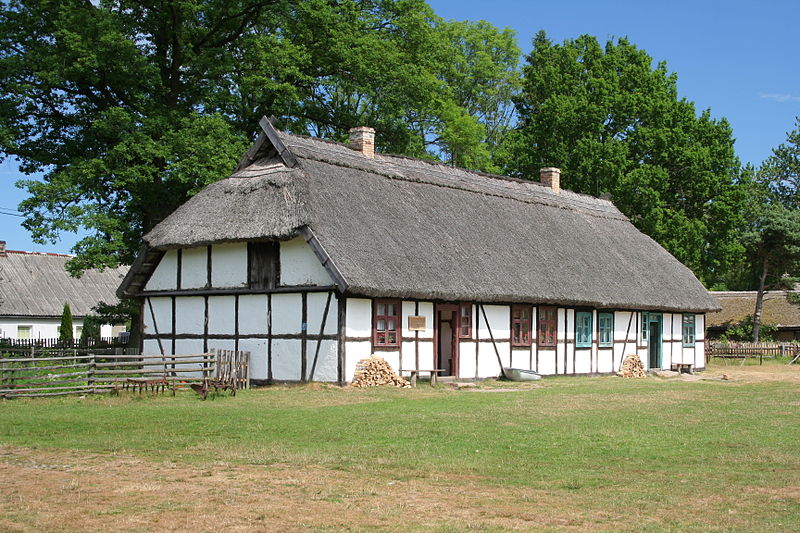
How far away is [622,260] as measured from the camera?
117 feet

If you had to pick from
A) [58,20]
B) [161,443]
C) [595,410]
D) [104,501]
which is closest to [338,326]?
[595,410]

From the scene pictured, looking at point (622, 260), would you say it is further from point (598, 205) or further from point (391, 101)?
point (391, 101)

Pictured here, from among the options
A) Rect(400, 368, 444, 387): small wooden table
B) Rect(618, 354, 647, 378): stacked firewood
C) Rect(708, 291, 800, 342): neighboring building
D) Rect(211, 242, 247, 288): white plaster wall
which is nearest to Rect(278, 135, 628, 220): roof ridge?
Rect(211, 242, 247, 288): white plaster wall

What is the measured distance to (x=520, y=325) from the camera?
96.2ft

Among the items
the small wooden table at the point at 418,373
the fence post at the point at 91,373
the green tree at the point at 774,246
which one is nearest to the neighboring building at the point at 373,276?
the small wooden table at the point at 418,373

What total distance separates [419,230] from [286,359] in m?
5.57

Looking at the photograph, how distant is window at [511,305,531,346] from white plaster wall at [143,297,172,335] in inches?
401

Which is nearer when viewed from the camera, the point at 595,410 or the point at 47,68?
the point at 595,410

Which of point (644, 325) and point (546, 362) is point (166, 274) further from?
point (644, 325)

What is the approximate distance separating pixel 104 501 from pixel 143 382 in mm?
12074

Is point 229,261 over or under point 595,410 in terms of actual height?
over

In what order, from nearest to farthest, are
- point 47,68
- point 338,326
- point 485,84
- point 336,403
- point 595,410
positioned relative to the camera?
point 595,410, point 336,403, point 338,326, point 47,68, point 485,84

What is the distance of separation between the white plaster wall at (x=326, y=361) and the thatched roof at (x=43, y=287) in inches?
1152

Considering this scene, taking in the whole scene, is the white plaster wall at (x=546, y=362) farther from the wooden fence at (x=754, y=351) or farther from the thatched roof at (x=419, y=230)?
the wooden fence at (x=754, y=351)
